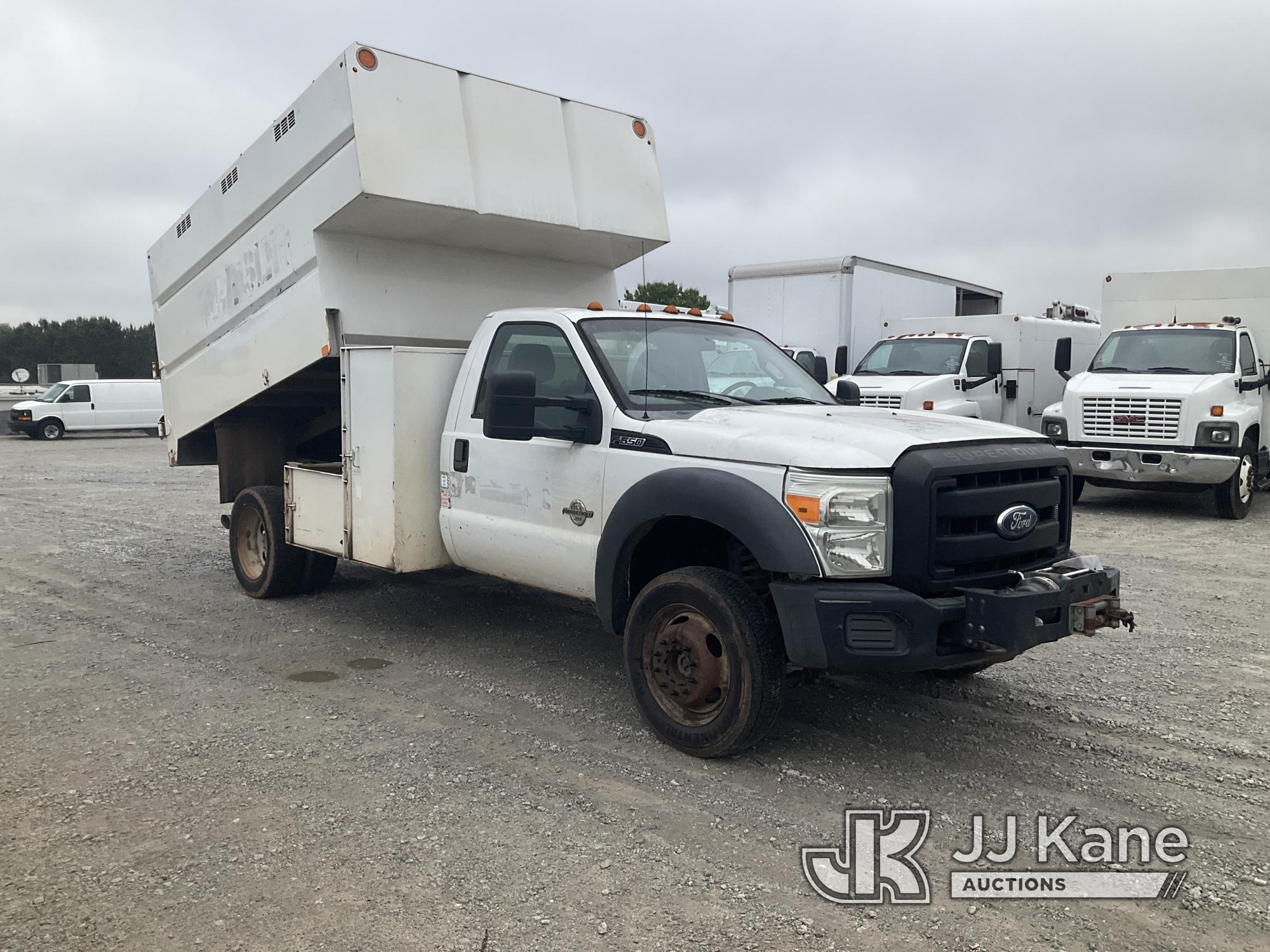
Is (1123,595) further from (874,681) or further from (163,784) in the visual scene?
(163,784)

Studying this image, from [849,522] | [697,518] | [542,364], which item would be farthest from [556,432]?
[849,522]

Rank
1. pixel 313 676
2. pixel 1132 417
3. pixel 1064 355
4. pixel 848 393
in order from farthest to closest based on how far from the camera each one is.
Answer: pixel 1064 355
pixel 1132 417
pixel 848 393
pixel 313 676

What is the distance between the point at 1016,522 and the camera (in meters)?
4.23

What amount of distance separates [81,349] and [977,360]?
7021 centimetres

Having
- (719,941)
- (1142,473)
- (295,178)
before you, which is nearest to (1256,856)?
(719,941)

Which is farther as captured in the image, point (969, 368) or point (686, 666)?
point (969, 368)

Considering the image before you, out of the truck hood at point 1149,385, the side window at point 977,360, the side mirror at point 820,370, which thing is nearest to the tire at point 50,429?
the side window at point 977,360

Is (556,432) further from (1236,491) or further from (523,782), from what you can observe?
(1236,491)

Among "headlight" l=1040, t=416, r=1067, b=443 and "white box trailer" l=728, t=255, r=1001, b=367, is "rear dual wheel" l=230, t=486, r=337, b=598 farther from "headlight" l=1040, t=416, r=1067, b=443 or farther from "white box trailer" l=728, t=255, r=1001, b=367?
"white box trailer" l=728, t=255, r=1001, b=367

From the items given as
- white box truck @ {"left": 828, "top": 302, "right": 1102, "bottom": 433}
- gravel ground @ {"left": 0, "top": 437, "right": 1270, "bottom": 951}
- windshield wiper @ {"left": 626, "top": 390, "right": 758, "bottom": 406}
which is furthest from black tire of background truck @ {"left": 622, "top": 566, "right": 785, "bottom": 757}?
white box truck @ {"left": 828, "top": 302, "right": 1102, "bottom": 433}

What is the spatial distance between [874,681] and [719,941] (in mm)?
2726

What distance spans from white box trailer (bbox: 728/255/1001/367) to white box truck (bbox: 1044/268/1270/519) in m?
3.79

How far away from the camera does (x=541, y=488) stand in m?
5.29

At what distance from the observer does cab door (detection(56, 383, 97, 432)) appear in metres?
29.0
